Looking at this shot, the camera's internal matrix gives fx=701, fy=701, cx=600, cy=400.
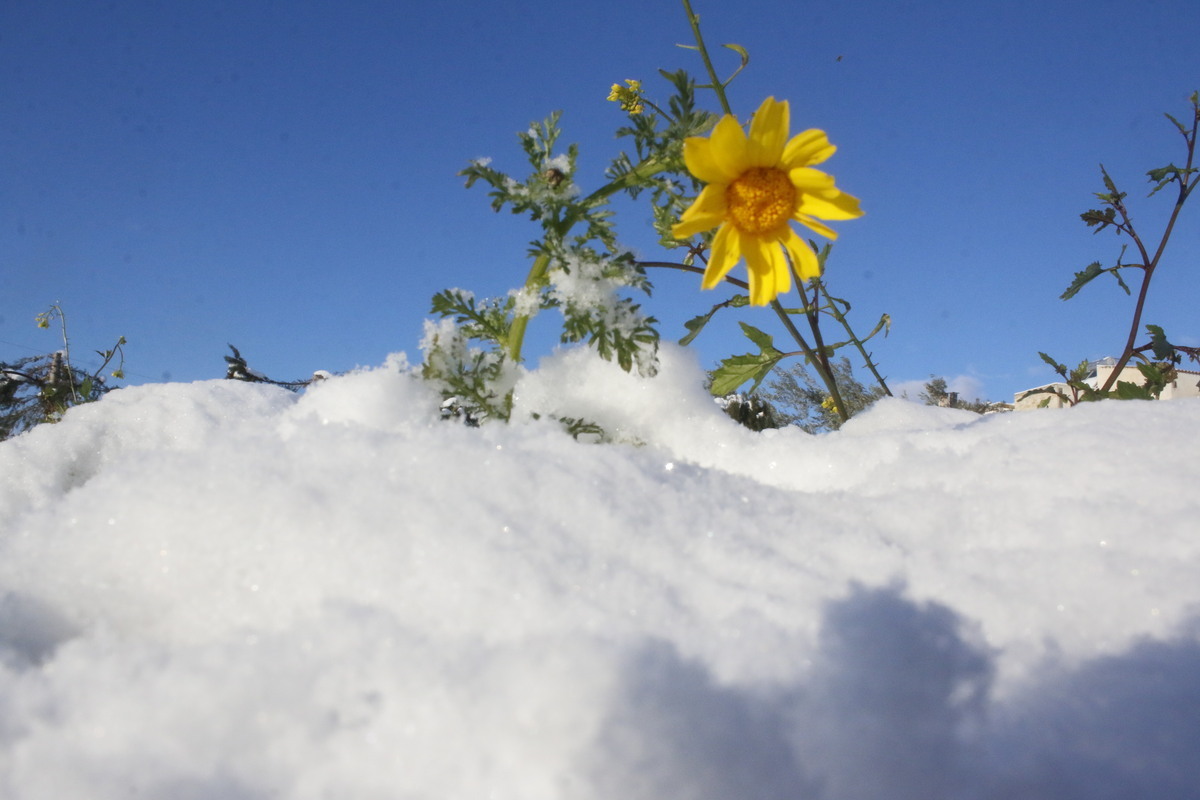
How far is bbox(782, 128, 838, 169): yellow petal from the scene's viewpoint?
116cm

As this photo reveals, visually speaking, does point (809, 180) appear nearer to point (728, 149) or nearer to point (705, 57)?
point (728, 149)

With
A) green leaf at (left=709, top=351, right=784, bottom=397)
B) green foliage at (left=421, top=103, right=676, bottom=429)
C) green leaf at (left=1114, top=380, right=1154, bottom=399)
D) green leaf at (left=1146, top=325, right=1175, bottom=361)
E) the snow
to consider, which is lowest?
the snow

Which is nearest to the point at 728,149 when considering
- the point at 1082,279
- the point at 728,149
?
the point at 728,149

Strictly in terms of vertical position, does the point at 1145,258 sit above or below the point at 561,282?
above

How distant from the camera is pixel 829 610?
0.69 m

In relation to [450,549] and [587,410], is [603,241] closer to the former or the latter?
[587,410]

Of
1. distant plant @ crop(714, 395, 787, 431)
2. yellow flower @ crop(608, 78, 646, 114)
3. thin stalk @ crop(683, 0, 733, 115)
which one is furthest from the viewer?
distant plant @ crop(714, 395, 787, 431)

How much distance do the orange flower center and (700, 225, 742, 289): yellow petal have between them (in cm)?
3

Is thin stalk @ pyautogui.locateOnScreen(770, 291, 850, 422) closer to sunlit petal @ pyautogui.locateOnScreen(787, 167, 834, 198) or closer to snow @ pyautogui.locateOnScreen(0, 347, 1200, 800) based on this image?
sunlit petal @ pyautogui.locateOnScreen(787, 167, 834, 198)

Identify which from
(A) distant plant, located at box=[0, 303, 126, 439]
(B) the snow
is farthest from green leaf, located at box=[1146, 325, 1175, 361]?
(A) distant plant, located at box=[0, 303, 126, 439]

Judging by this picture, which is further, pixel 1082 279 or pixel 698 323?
pixel 1082 279

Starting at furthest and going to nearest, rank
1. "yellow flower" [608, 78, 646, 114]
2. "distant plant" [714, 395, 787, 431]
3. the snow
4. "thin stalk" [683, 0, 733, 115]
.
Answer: "distant plant" [714, 395, 787, 431] < "yellow flower" [608, 78, 646, 114] < "thin stalk" [683, 0, 733, 115] < the snow

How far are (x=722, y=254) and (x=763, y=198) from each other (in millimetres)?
115

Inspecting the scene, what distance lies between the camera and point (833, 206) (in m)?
1.17
